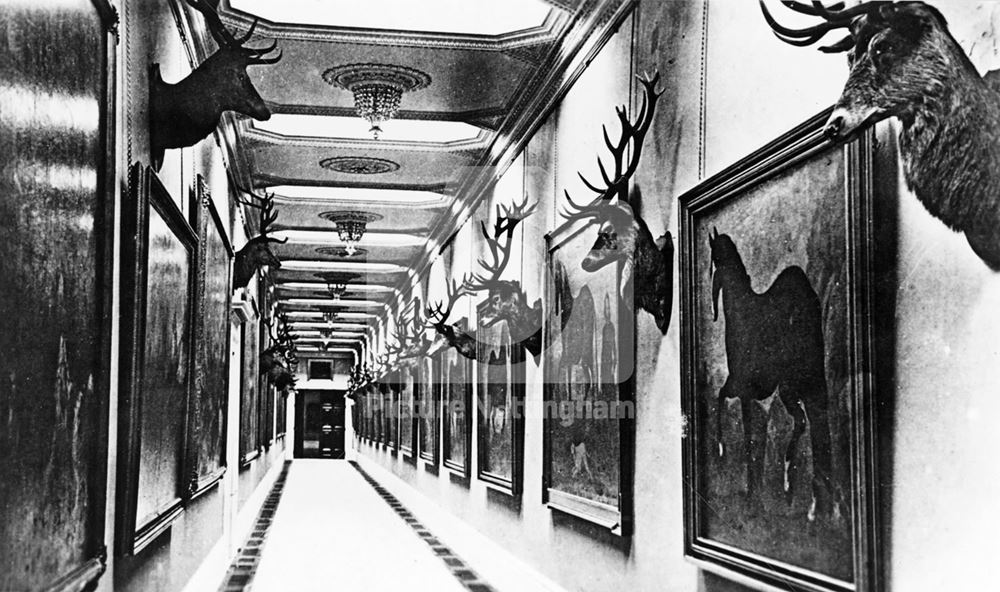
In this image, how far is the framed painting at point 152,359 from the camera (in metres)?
4.20

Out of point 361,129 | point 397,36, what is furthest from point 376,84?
point 361,129

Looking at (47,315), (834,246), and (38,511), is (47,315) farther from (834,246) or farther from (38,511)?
(834,246)

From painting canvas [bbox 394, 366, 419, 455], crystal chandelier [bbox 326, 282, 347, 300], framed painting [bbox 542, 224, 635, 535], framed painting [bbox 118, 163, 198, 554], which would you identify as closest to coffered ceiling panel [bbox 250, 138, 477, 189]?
framed painting [bbox 542, 224, 635, 535]

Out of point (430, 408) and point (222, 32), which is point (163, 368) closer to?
point (222, 32)

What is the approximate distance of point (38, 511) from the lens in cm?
281

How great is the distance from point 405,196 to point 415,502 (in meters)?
5.64

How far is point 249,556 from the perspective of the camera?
11.2m

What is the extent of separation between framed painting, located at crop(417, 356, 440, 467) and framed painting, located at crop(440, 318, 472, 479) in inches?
12.6

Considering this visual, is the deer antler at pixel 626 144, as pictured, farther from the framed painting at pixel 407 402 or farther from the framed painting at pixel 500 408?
the framed painting at pixel 407 402

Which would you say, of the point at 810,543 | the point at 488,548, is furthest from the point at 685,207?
the point at 488,548

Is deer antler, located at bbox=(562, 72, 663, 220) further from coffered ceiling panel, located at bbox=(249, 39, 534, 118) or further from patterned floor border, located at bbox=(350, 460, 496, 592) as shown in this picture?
patterned floor border, located at bbox=(350, 460, 496, 592)

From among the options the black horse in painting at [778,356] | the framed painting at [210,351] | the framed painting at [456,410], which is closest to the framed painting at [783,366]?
the black horse in painting at [778,356]

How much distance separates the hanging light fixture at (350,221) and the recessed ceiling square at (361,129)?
4250mm

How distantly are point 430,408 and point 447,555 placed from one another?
13.2 ft
